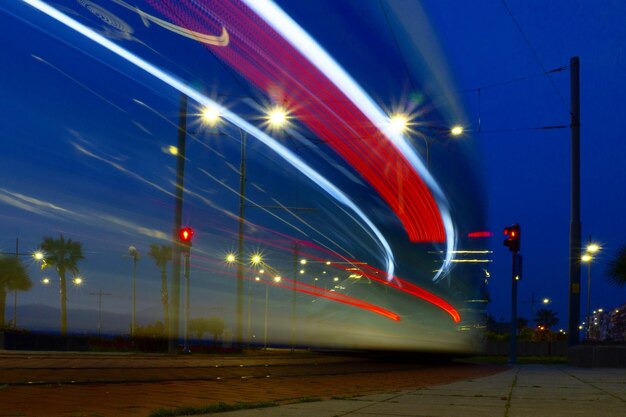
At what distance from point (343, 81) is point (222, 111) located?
8.99 m

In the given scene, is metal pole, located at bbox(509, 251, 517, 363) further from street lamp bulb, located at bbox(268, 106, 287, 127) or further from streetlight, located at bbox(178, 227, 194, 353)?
streetlight, located at bbox(178, 227, 194, 353)

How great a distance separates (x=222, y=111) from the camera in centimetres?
2647

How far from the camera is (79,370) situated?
46.2 feet

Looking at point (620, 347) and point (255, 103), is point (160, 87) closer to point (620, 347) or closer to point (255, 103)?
point (255, 103)

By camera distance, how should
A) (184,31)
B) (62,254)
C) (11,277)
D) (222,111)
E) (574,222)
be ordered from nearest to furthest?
(184,31) < (574,222) < (222,111) < (11,277) < (62,254)

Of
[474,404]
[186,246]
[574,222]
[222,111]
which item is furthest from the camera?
[222,111]

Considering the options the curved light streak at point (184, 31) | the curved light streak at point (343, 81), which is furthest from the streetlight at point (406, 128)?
the curved light streak at point (184, 31)

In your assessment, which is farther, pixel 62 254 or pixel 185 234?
pixel 62 254

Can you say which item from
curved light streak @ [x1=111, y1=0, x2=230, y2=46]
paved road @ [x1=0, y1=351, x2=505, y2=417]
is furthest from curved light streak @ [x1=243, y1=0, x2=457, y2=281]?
paved road @ [x1=0, y1=351, x2=505, y2=417]

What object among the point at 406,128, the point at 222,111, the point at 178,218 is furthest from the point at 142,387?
the point at 406,128

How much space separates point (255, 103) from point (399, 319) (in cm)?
916

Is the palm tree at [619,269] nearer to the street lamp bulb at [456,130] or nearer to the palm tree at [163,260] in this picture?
the street lamp bulb at [456,130]

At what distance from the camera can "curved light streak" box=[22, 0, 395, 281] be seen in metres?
18.0

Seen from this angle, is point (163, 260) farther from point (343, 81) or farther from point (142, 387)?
point (142, 387)
